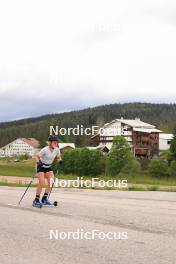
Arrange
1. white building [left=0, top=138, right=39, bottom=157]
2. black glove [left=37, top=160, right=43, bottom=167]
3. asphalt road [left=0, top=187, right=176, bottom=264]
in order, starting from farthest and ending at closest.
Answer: white building [left=0, top=138, right=39, bottom=157] < black glove [left=37, top=160, right=43, bottom=167] < asphalt road [left=0, top=187, right=176, bottom=264]

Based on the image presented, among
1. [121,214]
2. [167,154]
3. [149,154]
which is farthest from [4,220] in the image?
[149,154]

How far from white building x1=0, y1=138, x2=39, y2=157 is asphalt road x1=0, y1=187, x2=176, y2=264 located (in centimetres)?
13934

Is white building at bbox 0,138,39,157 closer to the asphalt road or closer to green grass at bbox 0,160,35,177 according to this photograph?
green grass at bbox 0,160,35,177

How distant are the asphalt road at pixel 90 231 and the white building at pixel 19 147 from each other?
457 ft

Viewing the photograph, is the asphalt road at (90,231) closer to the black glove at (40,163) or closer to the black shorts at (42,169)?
the black shorts at (42,169)

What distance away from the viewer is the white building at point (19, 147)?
157m

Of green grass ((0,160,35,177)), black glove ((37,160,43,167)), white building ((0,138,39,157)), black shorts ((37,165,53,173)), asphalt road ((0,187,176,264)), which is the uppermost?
white building ((0,138,39,157))

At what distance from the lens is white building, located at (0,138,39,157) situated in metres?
157

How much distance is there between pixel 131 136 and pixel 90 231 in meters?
92.5

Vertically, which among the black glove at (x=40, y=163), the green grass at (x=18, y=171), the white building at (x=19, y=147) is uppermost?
the white building at (x=19, y=147)

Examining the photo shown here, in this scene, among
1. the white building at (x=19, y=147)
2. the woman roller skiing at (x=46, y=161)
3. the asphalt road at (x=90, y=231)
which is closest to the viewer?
the asphalt road at (x=90, y=231)

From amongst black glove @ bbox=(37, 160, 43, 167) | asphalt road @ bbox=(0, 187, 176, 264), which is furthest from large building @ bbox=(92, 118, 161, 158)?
asphalt road @ bbox=(0, 187, 176, 264)

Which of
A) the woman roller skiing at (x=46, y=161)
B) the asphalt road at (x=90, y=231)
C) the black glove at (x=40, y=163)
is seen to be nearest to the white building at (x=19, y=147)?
the woman roller skiing at (x=46, y=161)

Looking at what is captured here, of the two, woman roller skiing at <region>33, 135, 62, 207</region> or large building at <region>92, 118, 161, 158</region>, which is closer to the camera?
woman roller skiing at <region>33, 135, 62, 207</region>
